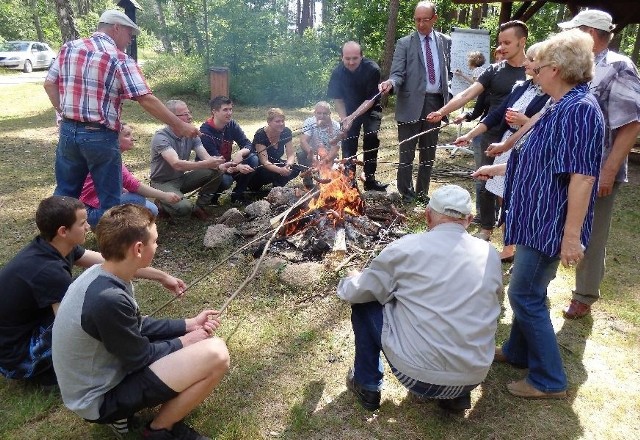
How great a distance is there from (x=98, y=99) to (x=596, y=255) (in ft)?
14.5

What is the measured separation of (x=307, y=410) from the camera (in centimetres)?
281

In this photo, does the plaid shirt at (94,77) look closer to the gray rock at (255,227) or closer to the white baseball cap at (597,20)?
the gray rock at (255,227)

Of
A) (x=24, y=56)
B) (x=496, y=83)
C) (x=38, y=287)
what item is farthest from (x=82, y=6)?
(x=38, y=287)

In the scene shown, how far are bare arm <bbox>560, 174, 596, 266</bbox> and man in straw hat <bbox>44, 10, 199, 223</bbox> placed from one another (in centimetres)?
339

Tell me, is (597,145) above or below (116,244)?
above

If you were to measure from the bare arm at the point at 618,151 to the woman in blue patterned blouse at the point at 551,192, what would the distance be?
28.4 inches

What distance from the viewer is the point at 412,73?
19.1ft

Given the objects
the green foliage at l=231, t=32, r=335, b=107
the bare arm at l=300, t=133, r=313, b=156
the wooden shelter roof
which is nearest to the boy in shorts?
the bare arm at l=300, t=133, r=313, b=156

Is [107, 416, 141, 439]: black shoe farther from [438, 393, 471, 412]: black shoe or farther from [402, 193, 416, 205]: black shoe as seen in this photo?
[402, 193, 416, 205]: black shoe

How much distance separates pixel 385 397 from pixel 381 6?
53.2 feet

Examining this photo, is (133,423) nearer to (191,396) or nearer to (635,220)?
(191,396)

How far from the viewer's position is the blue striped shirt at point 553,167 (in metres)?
2.35

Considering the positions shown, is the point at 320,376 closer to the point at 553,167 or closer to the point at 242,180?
the point at 553,167

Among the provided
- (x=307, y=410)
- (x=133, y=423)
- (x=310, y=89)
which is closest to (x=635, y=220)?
(x=307, y=410)
